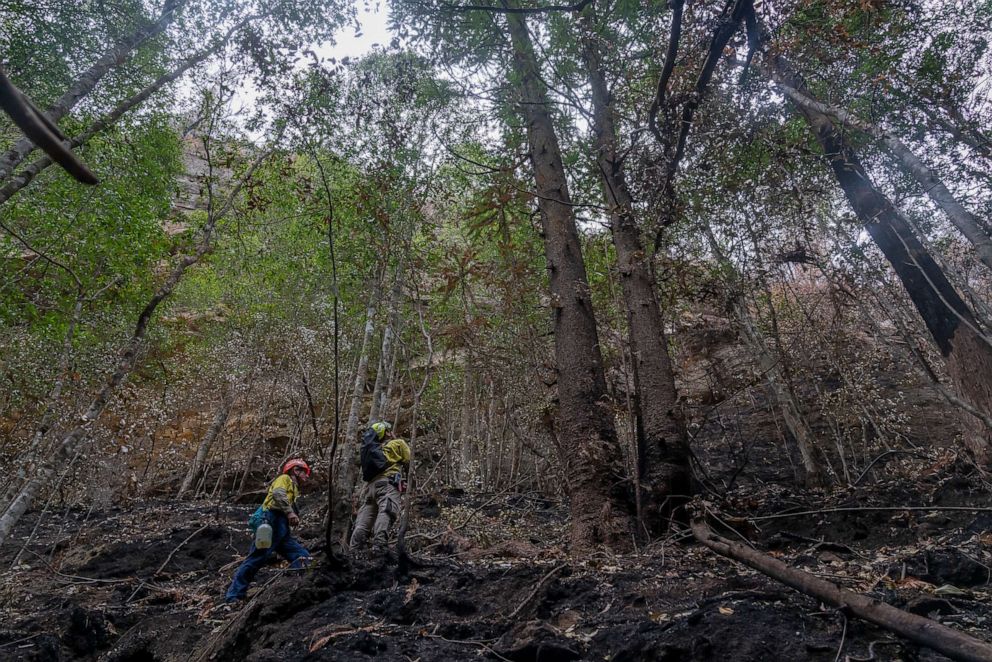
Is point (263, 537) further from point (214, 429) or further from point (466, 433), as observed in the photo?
point (214, 429)

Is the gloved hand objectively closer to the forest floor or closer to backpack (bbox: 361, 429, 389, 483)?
backpack (bbox: 361, 429, 389, 483)

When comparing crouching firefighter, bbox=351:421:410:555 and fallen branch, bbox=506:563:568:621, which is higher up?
crouching firefighter, bbox=351:421:410:555

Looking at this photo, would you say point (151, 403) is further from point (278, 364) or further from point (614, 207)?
point (614, 207)

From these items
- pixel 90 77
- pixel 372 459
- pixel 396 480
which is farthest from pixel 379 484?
pixel 90 77

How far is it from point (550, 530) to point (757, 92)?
481cm

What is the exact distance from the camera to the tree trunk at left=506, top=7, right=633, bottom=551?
4160 millimetres

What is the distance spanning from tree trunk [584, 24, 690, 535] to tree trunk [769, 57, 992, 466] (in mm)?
1727

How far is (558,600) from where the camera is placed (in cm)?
288

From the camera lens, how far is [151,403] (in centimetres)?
1120

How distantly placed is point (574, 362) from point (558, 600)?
228 cm

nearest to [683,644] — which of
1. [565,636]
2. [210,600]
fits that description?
[565,636]

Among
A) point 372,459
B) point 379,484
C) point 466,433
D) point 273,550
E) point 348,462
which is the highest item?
point 466,433

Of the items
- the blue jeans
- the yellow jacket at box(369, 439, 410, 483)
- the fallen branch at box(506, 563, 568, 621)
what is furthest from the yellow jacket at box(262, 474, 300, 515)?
the fallen branch at box(506, 563, 568, 621)

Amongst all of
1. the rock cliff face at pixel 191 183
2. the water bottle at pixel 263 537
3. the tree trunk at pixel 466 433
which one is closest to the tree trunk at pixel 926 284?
the water bottle at pixel 263 537
